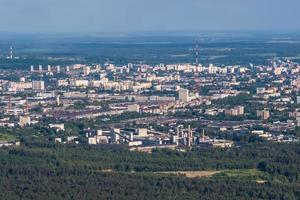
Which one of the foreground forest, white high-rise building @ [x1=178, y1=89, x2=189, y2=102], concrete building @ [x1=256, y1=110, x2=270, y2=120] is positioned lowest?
white high-rise building @ [x1=178, y1=89, x2=189, y2=102]

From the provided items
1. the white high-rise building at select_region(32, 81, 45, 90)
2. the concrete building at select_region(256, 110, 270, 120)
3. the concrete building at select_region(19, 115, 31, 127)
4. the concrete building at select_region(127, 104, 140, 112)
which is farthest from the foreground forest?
the white high-rise building at select_region(32, 81, 45, 90)

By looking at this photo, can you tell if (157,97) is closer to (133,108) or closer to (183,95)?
(183,95)

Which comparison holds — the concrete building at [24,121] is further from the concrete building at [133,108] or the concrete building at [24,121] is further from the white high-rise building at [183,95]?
the white high-rise building at [183,95]

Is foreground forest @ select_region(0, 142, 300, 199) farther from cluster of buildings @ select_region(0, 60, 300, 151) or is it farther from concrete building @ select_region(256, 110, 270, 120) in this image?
concrete building @ select_region(256, 110, 270, 120)

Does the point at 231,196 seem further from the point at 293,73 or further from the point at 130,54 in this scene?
the point at 130,54

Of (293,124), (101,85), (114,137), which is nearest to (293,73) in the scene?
(101,85)

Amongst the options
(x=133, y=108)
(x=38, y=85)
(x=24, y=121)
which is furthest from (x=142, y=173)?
(x=38, y=85)

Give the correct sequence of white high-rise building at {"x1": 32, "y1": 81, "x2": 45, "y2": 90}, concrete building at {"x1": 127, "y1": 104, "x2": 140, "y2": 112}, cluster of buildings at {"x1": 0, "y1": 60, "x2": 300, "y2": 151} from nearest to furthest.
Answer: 1. cluster of buildings at {"x1": 0, "y1": 60, "x2": 300, "y2": 151}
2. concrete building at {"x1": 127, "y1": 104, "x2": 140, "y2": 112}
3. white high-rise building at {"x1": 32, "y1": 81, "x2": 45, "y2": 90}

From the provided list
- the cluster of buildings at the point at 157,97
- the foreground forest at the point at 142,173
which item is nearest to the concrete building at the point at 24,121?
the cluster of buildings at the point at 157,97
